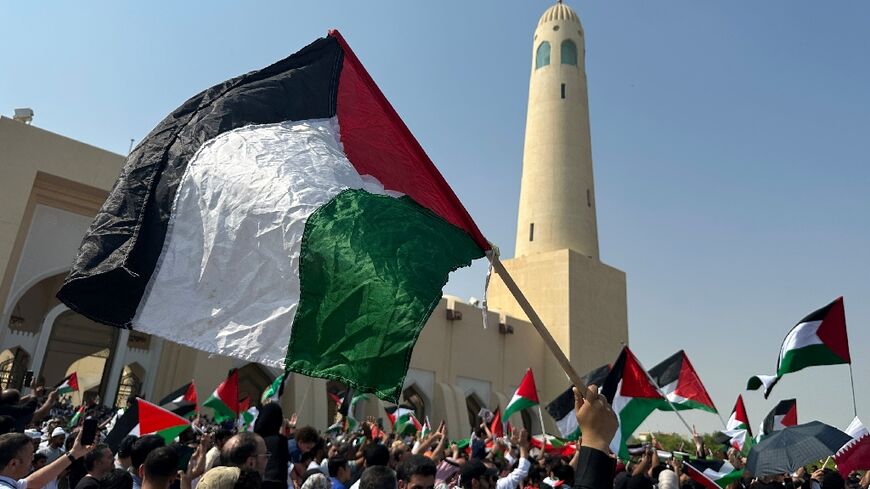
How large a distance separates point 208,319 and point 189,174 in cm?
89

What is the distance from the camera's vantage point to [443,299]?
964 inches

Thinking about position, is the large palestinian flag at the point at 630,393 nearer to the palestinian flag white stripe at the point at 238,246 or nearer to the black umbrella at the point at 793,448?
the black umbrella at the point at 793,448

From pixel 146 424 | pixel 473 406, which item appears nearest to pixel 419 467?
pixel 146 424

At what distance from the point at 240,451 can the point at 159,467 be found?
0.36 meters

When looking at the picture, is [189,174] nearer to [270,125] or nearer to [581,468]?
[270,125]

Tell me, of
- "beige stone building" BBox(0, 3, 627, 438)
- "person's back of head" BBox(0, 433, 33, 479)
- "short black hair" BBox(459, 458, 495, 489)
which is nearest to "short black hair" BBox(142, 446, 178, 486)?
"person's back of head" BBox(0, 433, 33, 479)

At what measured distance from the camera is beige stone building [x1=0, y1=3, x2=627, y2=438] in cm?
1596

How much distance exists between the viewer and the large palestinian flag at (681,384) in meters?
8.59

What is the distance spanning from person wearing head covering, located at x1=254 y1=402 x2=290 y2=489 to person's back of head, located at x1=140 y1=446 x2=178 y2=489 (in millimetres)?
986

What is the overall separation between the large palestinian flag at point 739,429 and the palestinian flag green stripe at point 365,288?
8063 mm

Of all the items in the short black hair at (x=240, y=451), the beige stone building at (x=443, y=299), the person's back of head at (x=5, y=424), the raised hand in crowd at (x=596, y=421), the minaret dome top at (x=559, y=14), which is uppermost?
the minaret dome top at (x=559, y=14)

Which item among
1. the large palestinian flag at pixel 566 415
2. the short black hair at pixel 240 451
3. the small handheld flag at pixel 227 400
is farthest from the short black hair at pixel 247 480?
the small handheld flag at pixel 227 400

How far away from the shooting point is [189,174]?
3.56 metres

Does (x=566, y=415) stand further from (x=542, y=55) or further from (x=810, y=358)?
(x=542, y=55)
